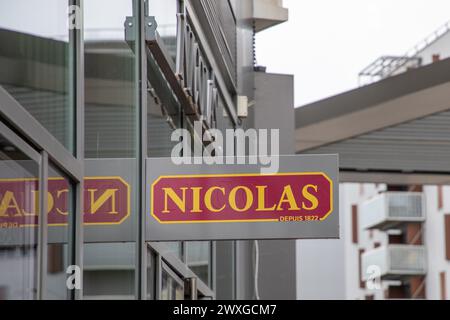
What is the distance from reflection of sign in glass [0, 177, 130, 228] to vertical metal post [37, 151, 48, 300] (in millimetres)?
56

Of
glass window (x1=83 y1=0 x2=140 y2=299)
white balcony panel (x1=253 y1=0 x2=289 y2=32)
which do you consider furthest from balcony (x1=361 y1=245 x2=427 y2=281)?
glass window (x1=83 y1=0 x2=140 y2=299)

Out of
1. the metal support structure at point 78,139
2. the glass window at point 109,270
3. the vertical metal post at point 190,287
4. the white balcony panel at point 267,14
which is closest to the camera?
the metal support structure at point 78,139

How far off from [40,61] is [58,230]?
79cm

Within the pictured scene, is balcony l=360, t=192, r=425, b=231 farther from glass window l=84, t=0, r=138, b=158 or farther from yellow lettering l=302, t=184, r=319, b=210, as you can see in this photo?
yellow lettering l=302, t=184, r=319, b=210

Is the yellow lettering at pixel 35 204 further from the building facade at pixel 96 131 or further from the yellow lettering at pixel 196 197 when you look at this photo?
the yellow lettering at pixel 196 197

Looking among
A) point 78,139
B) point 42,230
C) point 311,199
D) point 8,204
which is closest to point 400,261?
point 311,199

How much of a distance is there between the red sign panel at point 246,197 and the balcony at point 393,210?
4590 centimetres

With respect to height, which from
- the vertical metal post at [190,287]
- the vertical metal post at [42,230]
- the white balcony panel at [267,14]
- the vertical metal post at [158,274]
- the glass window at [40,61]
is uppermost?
the white balcony panel at [267,14]

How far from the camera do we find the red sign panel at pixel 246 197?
821 cm

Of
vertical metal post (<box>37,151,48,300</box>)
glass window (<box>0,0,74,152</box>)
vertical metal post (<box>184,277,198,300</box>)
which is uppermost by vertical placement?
glass window (<box>0,0,74,152</box>)

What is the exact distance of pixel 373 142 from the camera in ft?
65.1

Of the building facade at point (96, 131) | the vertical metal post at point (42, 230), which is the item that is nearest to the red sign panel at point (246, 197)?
the building facade at point (96, 131)

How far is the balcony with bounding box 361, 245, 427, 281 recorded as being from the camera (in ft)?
173
